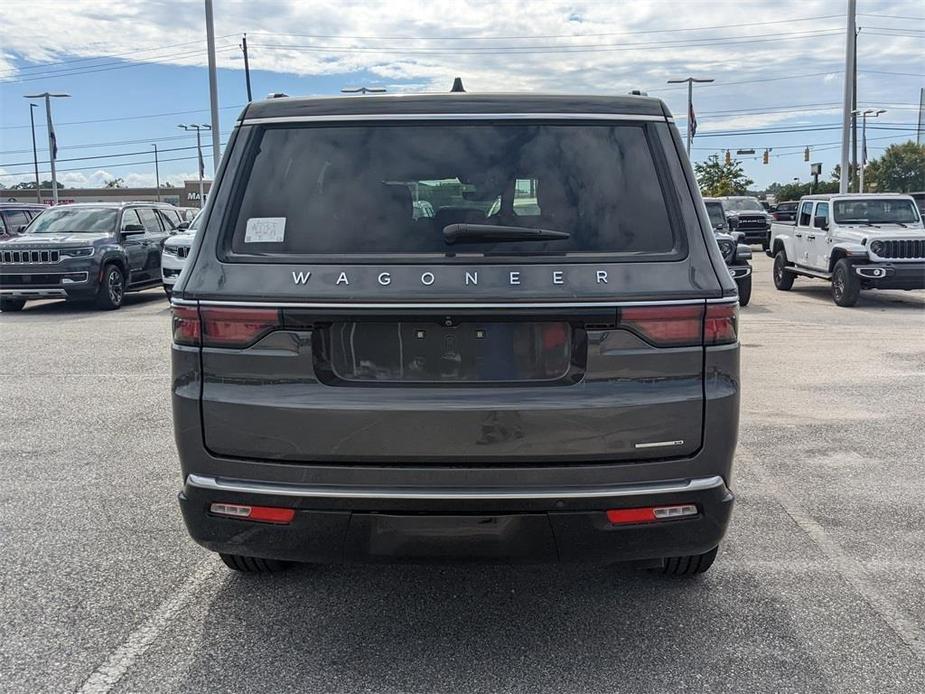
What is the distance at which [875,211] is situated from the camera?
15.4m

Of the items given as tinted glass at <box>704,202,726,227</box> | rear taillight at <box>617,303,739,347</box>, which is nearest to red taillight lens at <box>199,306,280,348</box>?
rear taillight at <box>617,303,739,347</box>

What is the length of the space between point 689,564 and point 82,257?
43.6 ft

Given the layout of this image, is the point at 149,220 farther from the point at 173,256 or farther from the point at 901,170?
the point at 901,170

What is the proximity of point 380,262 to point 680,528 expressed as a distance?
1.32m

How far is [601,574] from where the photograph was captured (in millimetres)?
3822

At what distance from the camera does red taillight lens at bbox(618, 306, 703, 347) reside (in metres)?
2.73

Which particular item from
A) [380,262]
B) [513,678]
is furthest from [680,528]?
[380,262]

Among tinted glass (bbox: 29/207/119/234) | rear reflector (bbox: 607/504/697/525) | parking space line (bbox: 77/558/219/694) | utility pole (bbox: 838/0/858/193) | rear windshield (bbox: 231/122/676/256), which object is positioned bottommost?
parking space line (bbox: 77/558/219/694)

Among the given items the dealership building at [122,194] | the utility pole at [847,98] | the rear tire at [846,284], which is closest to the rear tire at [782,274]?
the rear tire at [846,284]

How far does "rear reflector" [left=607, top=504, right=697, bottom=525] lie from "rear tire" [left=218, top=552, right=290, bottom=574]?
1.59 meters

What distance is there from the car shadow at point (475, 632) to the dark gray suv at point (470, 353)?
41 cm

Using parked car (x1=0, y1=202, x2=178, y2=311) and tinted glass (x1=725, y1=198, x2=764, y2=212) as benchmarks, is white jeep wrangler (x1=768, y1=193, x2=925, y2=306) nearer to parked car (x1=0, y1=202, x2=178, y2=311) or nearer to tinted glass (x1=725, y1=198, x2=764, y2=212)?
parked car (x1=0, y1=202, x2=178, y2=311)

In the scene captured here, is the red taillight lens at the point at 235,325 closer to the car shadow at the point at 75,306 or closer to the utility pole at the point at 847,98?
the car shadow at the point at 75,306

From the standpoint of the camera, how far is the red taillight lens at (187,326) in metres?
2.83
